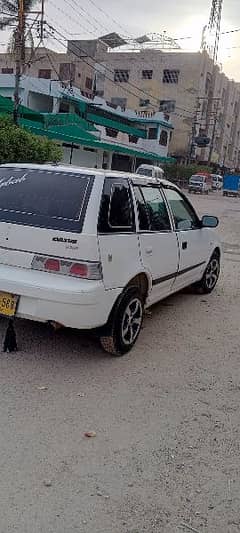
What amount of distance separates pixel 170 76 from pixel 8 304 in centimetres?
6629

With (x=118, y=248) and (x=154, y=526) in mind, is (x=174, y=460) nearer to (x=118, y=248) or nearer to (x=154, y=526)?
(x=154, y=526)

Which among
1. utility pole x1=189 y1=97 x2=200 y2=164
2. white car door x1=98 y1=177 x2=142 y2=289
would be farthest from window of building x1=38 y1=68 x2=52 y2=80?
white car door x1=98 y1=177 x2=142 y2=289

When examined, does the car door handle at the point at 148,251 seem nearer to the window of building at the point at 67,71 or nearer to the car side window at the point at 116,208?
the car side window at the point at 116,208

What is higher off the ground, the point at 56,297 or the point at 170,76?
the point at 170,76

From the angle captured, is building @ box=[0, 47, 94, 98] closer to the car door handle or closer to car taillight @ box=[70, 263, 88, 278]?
the car door handle

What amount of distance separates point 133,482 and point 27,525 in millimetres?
643

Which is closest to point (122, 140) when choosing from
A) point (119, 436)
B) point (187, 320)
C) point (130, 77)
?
point (130, 77)

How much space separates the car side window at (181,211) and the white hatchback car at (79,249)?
2.14ft

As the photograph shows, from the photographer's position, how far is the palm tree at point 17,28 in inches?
813

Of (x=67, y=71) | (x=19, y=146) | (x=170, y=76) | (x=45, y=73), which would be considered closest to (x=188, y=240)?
(x=19, y=146)

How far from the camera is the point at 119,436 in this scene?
3115 millimetres

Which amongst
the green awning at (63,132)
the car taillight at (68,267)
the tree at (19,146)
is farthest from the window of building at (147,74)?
the car taillight at (68,267)

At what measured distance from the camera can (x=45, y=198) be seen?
406 centimetres

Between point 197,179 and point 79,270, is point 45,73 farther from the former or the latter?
point 79,270
